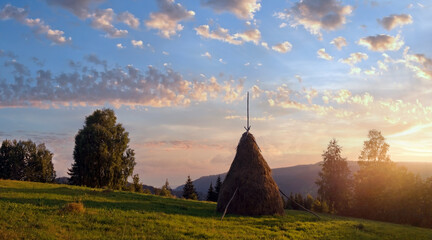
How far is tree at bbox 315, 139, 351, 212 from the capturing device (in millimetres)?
50000

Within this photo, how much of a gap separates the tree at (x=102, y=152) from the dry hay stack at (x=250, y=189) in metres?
29.3

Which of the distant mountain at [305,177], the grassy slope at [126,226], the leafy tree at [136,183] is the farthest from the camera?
the distant mountain at [305,177]

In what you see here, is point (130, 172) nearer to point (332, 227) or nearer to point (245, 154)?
point (245, 154)

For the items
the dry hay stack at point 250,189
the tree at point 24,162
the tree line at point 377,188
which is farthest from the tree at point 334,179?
the tree at point 24,162

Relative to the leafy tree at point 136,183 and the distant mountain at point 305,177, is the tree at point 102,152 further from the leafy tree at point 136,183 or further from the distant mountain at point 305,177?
the distant mountain at point 305,177

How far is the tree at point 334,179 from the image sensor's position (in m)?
50.0

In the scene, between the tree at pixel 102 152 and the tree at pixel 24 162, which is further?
the tree at pixel 24 162

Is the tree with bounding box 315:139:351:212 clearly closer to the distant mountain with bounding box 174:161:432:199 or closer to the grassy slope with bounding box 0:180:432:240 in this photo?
the grassy slope with bounding box 0:180:432:240

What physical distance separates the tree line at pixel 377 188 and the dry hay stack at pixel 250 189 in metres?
19.0

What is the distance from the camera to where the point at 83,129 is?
1811 inches

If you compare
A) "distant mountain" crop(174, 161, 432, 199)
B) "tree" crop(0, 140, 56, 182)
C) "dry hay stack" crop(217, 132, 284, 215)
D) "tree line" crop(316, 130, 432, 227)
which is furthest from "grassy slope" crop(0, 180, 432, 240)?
"distant mountain" crop(174, 161, 432, 199)

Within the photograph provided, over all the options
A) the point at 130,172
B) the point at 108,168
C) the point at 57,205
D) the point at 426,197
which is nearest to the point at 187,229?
the point at 57,205

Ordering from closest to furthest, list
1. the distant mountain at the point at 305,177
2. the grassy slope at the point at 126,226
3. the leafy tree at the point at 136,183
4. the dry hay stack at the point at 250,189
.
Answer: the grassy slope at the point at 126,226, the dry hay stack at the point at 250,189, the leafy tree at the point at 136,183, the distant mountain at the point at 305,177

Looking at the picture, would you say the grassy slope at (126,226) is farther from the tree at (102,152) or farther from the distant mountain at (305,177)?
the distant mountain at (305,177)
